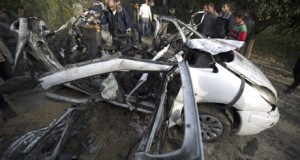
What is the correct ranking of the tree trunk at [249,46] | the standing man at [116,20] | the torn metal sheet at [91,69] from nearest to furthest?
the torn metal sheet at [91,69], the standing man at [116,20], the tree trunk at [249,46]

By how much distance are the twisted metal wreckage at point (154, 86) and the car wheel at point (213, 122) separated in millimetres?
14

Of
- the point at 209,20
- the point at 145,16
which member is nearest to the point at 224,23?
the point at 209,20

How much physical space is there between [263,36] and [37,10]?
10045mm

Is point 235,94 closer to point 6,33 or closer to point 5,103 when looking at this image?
point 5,103

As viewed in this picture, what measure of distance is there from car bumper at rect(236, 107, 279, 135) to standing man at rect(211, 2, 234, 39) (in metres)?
2.88

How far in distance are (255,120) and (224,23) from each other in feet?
10.8

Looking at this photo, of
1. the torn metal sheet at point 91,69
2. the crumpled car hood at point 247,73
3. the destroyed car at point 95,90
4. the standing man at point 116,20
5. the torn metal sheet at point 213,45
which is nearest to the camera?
the destroyed car at point 95,90

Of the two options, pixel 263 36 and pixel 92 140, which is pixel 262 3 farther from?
pixel 92 140

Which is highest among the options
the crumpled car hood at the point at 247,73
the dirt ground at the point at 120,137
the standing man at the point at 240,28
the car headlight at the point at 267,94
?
the standing man at the point at 240,28

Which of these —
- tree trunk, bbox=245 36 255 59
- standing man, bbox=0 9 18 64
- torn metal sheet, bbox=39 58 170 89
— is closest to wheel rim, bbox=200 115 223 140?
torn metal sheet, bbox=39 58 170 89

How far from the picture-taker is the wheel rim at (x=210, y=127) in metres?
3.32

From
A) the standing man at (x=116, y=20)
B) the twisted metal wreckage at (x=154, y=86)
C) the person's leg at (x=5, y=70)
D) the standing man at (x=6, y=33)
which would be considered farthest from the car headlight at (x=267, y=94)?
the standing man at (x=6, y=33)

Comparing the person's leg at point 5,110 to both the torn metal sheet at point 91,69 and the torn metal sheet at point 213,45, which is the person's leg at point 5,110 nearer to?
the torn metal sheet at point 91,69

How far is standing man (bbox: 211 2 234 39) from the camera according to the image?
18.4 feet
